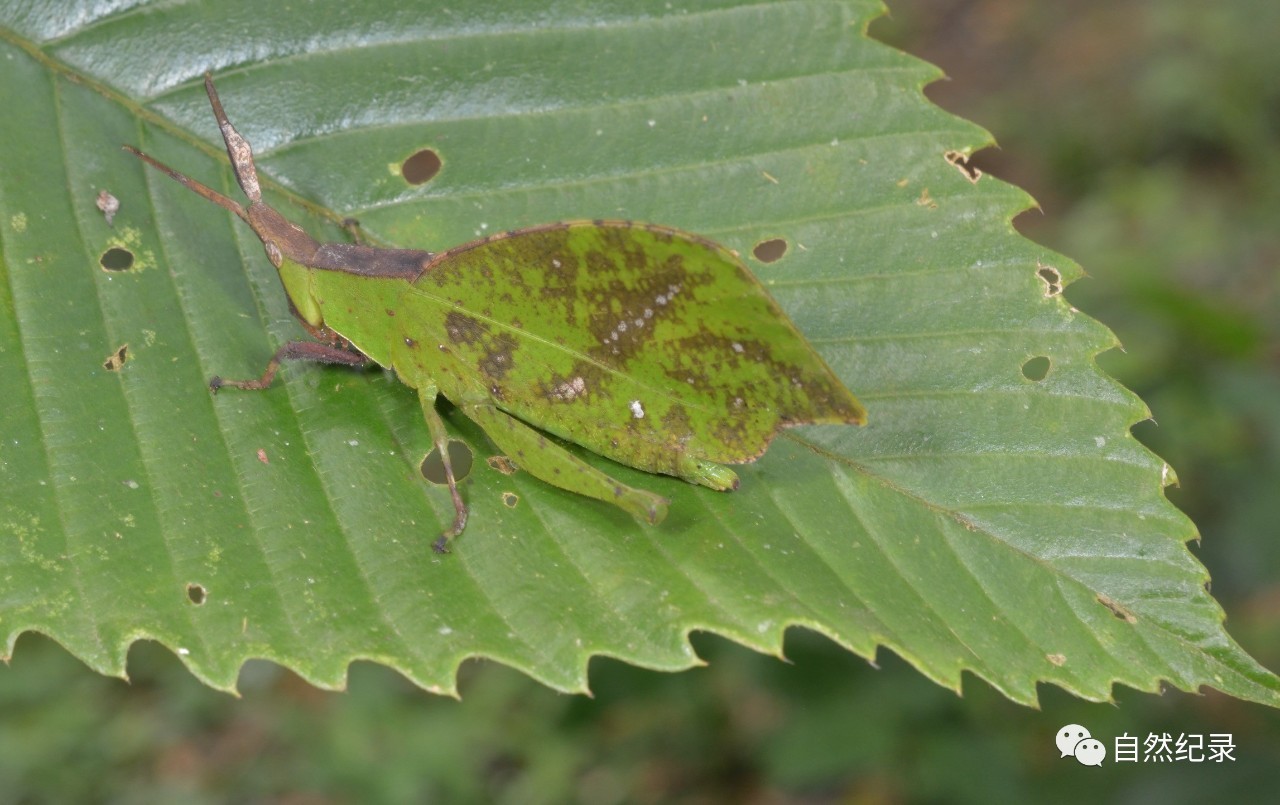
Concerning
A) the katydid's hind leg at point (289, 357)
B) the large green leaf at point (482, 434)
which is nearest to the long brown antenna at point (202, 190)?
the large green leaf at point (482, 434)

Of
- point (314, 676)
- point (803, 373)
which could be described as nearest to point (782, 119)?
point (803, 373)

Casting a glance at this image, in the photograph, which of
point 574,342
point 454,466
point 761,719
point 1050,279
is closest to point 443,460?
point 454,466

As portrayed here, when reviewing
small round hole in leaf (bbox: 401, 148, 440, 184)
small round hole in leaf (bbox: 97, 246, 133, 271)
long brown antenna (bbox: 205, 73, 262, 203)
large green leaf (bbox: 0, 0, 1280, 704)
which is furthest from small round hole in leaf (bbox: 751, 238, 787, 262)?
small round hole in leaf (bbox: 97, 246, 133, 271)

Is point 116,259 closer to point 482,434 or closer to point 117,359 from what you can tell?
point 117,359

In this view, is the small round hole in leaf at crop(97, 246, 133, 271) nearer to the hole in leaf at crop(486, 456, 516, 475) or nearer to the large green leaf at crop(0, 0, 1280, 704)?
the large green leaf at crop(0, 0, 1280, 704)

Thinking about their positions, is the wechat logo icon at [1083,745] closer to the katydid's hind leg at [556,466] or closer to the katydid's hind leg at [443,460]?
the katydid's hind leg at [556,466]

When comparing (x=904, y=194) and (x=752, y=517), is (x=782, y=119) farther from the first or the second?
(x=752, y=517)
